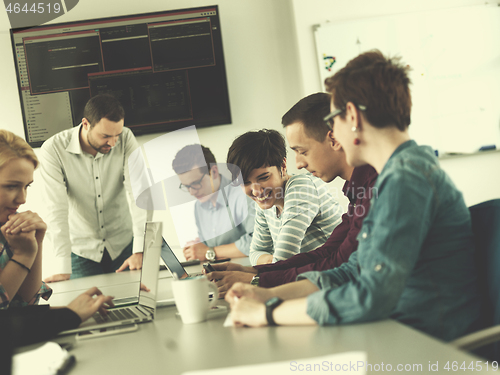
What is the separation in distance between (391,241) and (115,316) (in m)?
0.65

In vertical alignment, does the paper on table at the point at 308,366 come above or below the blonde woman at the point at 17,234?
below

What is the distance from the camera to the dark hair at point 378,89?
827 mm

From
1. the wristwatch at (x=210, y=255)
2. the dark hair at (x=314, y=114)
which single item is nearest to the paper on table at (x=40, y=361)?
the dark hair at (x=314, y=114)

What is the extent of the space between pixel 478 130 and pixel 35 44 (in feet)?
9.93

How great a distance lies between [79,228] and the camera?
8.75 feet

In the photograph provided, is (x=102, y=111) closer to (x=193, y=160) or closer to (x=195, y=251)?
(x=193, y=160)

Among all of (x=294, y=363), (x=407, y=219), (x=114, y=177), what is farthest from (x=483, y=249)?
(x=114, y=177)

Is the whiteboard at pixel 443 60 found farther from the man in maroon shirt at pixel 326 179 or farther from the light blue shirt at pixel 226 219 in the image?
the man in maroon shirt at pixel 326 179

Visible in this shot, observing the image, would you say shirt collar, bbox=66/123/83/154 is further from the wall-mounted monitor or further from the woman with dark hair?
the woman with dark hair

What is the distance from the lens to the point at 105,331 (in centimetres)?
88

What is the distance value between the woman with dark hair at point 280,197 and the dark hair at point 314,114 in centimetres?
22

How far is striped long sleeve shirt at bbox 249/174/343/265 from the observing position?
1528 millimetres

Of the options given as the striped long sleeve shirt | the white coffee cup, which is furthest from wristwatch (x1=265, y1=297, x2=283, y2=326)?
the striped long sleeve shirt

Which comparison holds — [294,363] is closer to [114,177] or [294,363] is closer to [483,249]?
[483,249]
